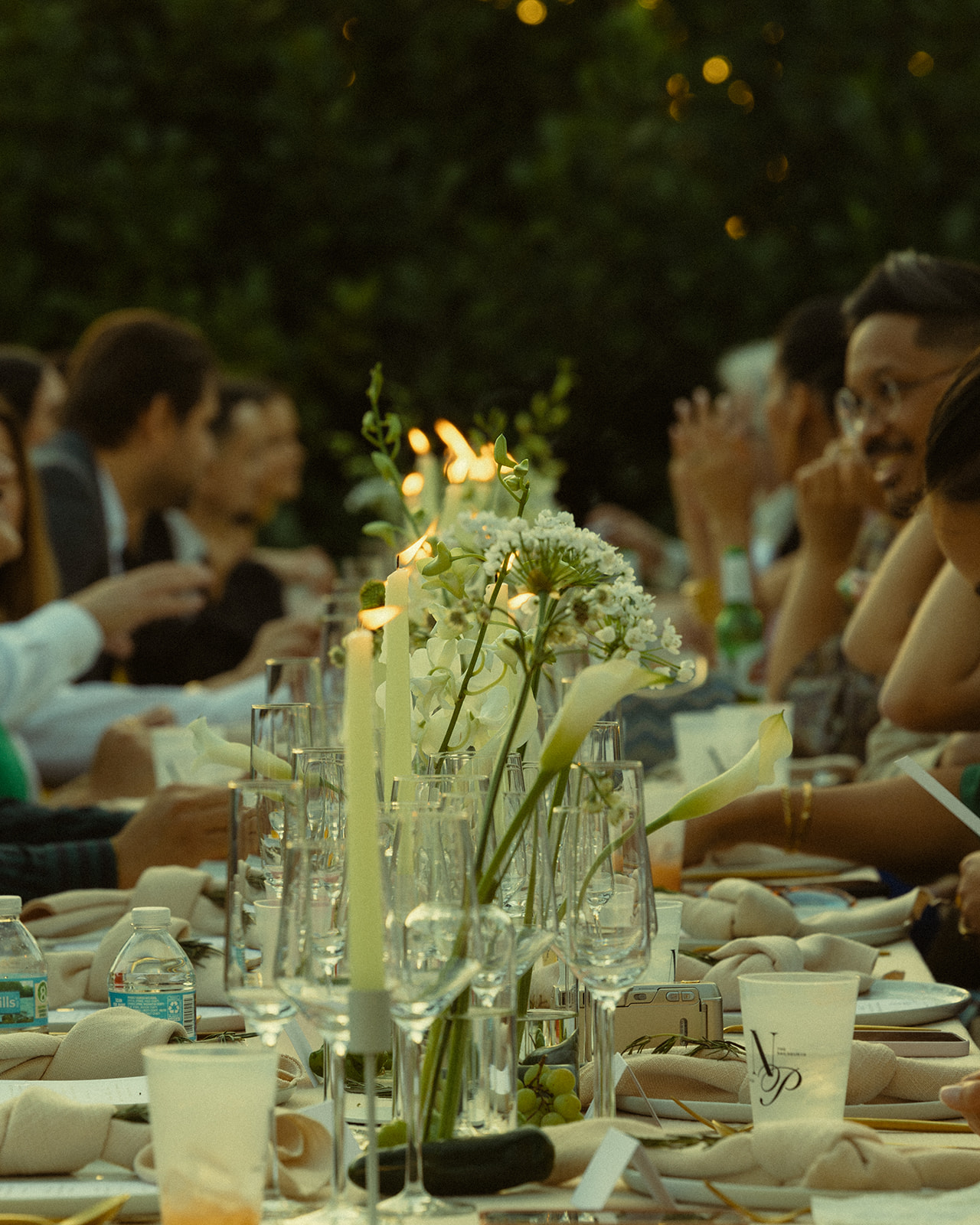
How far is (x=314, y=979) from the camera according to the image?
880 millimetres

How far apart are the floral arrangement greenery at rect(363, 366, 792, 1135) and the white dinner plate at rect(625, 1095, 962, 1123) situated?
0.19 metres

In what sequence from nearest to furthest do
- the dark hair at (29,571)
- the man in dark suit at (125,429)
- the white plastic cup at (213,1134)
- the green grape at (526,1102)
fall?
the white plastic cup at (213,1134) < the green grape at (526,1102) < the dark hair at (29,571) < the man in dark suit at (125,429)

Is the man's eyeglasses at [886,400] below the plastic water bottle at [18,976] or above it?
above

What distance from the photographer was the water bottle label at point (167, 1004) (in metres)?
1.24

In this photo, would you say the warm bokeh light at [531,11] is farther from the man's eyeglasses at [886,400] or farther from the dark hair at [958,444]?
the dark hair at [958,444]

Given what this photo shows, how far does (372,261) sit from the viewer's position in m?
6.96

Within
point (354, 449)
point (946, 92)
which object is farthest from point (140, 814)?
point (946, 92)

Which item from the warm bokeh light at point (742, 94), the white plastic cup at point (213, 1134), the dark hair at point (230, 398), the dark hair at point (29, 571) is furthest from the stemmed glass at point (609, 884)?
the warm bokeh light at point (742, 94)

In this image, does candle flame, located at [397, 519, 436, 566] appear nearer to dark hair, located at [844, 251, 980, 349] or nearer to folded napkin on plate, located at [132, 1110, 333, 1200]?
folded napkin on plate, located at [132, 1110, 333, 1200]

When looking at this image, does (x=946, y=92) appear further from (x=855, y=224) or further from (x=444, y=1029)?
(x=444, y=1029)

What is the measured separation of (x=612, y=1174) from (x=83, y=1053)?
1.46ft

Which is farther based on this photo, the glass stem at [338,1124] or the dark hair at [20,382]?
the dark hair at [20,382]

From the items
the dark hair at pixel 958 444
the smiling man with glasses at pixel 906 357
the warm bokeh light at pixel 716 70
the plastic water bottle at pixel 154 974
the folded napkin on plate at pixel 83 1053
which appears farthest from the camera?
the warm bokeh light at pixel 716 70

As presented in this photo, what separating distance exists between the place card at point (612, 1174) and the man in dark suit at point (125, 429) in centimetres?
357
